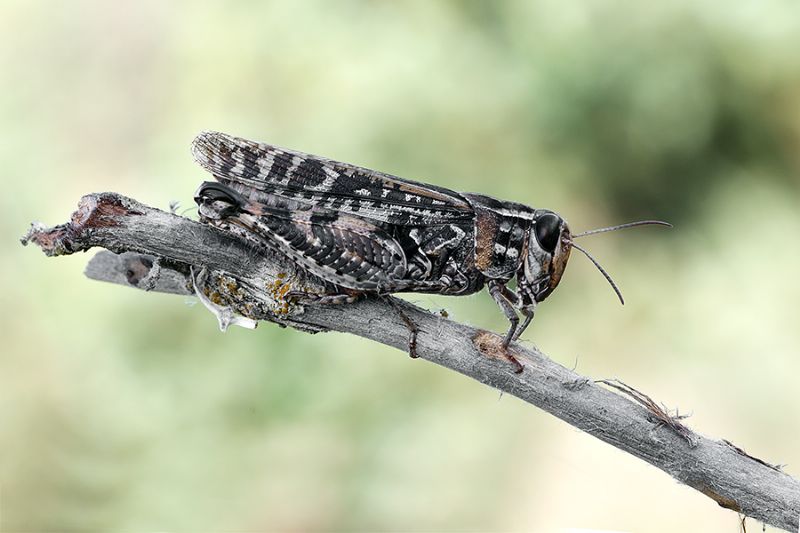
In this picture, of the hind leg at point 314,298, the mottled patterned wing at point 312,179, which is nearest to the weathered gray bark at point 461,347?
the hind leg at point 314,298

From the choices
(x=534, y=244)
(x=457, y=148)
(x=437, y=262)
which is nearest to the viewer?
(x=534, y=244)

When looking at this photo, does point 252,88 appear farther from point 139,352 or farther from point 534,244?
point 534,244

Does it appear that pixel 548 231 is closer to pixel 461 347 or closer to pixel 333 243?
pixel 461 347

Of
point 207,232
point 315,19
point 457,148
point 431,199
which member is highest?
point 315,19

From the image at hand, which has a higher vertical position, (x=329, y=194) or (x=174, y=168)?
(x=174, y=168)

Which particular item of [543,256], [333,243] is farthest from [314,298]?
[543,256]

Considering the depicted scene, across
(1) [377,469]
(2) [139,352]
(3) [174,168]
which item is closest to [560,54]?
(3) [174,168]

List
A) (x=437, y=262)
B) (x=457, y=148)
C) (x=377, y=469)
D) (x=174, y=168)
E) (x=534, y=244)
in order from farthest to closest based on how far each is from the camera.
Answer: (x=457, y=148) < (x=174, y=168) < (x=377, y=469) < (x=437, y=262) < (x=534, y=244)

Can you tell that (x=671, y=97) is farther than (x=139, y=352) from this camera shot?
Yes
